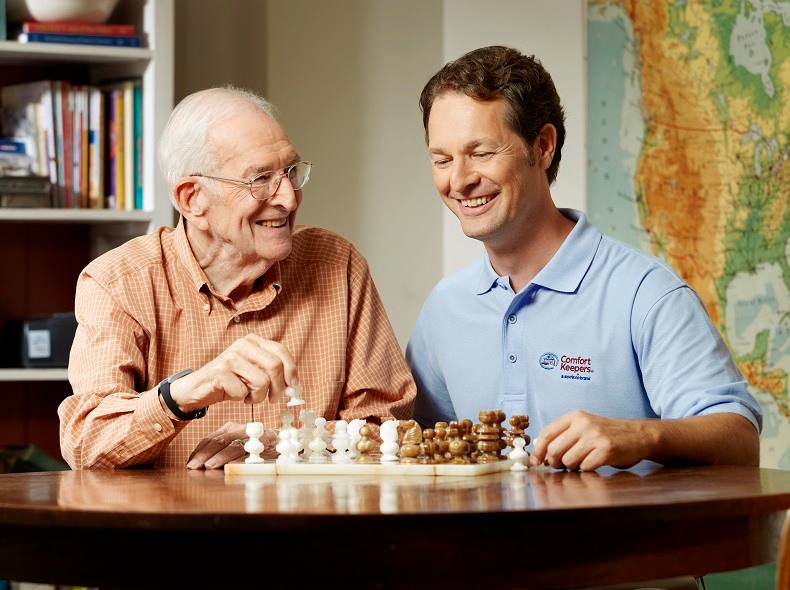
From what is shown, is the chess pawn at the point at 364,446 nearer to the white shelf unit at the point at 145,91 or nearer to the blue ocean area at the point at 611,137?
the white shelf unit at the point at 145,91

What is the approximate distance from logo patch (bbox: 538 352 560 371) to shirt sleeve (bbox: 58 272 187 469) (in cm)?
74

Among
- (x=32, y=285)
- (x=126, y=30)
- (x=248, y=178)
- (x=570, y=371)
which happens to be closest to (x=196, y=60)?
(x=126, y=30)

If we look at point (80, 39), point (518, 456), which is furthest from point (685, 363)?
point (80, 39)

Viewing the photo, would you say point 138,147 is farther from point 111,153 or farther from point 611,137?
point 611,137

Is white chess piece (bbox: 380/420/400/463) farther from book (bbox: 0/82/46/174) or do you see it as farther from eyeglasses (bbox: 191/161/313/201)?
book (bbox: 0/82/46/174)

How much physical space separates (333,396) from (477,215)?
47 cm

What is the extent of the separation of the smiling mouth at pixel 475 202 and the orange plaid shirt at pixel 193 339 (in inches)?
10.1

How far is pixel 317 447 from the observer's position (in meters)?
1.76

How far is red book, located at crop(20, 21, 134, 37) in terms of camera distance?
3066mm

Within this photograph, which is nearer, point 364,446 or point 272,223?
point 364,446

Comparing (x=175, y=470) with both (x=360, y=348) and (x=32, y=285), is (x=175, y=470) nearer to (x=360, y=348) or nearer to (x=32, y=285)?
(x=360, y=348)

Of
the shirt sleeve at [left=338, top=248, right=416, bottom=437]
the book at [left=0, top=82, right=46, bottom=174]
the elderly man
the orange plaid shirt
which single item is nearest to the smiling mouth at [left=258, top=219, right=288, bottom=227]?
the elderly man

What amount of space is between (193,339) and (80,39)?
1410 mm

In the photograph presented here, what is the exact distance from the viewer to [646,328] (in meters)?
2.05
